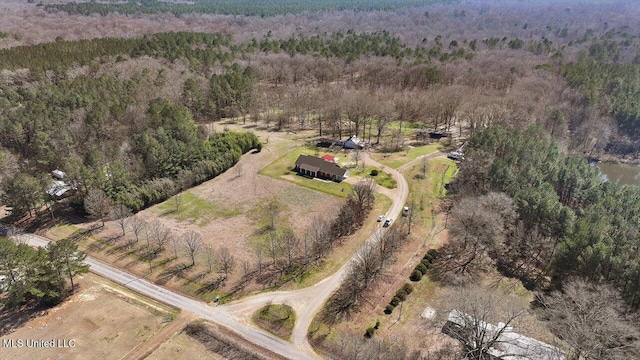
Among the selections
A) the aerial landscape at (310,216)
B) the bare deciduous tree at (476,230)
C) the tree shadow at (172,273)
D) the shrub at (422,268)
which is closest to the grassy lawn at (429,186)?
the aerial landscape at (310,216)

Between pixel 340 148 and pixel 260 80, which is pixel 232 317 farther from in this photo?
pixel 260 80

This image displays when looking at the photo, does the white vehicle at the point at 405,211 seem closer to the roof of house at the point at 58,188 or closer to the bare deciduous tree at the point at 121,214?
the bare deciduous tree at the point at 121,214

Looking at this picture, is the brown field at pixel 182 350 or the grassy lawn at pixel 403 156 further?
the grassy lawn at pixel 403 156

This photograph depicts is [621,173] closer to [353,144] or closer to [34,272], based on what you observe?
[353,144]

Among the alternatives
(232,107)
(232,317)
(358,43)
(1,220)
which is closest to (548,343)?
(232,317)

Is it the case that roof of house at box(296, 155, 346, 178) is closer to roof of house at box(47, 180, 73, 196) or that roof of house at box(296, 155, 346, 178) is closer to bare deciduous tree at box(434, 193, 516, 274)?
bare deciduous tree at box(434, 193, 516, 274)

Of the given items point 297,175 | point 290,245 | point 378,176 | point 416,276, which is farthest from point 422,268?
point 297,175
